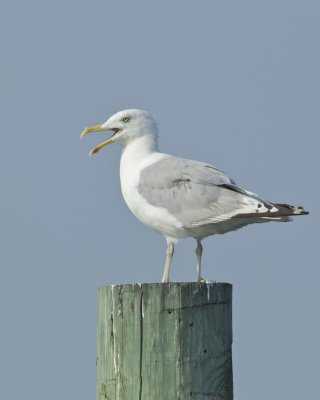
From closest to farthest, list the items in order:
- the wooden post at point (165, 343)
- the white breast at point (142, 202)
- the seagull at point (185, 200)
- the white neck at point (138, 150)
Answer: the wooden post at point (165, 343) < the seagull at point (185, 200) < the white breast at point (142, 202) < the white neck at point (138, 150)

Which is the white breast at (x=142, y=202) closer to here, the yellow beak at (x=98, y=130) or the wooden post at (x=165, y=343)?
the yellow beak at (x=98, y=130)

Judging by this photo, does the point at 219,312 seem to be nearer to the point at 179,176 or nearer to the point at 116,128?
the point at 179,176

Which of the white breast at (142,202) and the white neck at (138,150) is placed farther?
the white neck at (138,150)

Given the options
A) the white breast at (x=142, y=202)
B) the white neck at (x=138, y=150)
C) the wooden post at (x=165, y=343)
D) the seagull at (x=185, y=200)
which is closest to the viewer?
the wooden post at (x=165, y=343)

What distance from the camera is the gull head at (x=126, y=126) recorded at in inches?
344

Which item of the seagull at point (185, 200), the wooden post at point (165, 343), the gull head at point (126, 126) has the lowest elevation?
the wooden post at point (165, 343)

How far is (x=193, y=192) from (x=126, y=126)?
133cm

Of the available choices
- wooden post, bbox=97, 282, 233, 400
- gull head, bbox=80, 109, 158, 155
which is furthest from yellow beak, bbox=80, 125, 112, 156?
wooden post, bbox=97, 282, 233, 400

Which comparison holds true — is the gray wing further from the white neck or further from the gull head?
the gull head

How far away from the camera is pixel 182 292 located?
4703mm

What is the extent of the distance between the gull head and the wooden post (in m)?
4.05

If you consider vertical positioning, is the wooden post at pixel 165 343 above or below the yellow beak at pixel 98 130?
below

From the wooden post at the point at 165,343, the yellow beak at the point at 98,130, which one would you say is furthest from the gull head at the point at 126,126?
the wooden post at the point at 165,343

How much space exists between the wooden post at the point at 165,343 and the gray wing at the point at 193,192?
2833 millimetres
